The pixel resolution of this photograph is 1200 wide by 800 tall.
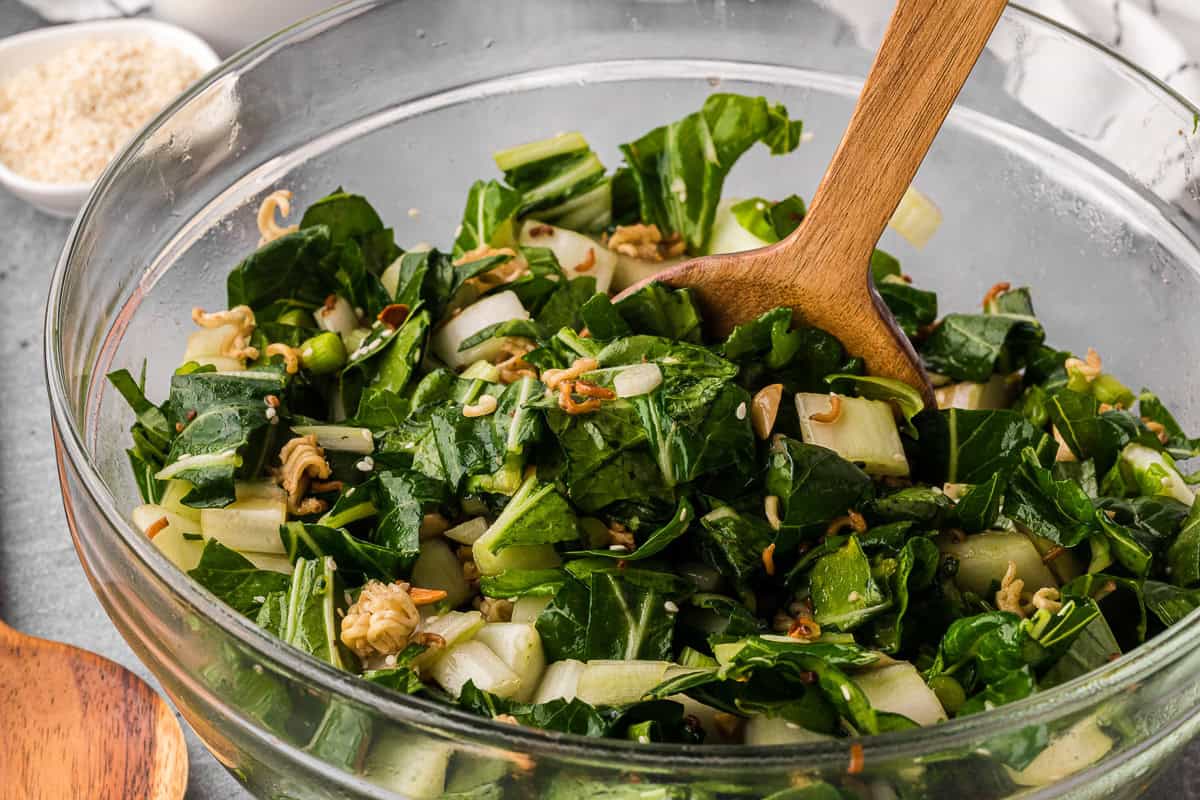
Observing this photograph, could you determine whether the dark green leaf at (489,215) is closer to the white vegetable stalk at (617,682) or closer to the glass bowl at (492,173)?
the glass bowl at (492,173)

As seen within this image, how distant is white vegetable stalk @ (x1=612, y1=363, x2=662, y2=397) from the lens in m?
2.12

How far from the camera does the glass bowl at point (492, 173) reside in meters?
1.61

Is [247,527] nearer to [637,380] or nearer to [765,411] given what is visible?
[637,380]

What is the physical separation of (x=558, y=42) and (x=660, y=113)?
313mm

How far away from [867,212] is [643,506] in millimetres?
684

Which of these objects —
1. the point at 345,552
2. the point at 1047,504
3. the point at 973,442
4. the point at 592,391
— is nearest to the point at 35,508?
the point at 345,552

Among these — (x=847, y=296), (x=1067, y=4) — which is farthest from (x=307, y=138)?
(x=1067, y=4)

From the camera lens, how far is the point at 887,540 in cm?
208

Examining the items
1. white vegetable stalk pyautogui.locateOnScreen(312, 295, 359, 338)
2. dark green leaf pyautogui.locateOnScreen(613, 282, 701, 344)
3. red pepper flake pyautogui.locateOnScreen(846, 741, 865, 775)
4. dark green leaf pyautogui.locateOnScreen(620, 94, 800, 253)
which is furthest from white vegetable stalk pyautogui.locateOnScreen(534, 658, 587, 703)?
dark green leaf pyautogui.locateOnScreen(620, 94, 800, 253)

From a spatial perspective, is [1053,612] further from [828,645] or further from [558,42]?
[558,42]

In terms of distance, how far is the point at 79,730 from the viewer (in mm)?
2344

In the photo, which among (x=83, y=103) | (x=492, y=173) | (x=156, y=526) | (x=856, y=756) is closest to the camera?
(x=856, y=756)

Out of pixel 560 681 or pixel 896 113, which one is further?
pixel 896 113

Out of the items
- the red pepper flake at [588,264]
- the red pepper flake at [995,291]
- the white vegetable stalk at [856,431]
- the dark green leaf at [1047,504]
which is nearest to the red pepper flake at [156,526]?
the red pepper flake at [588,264]
